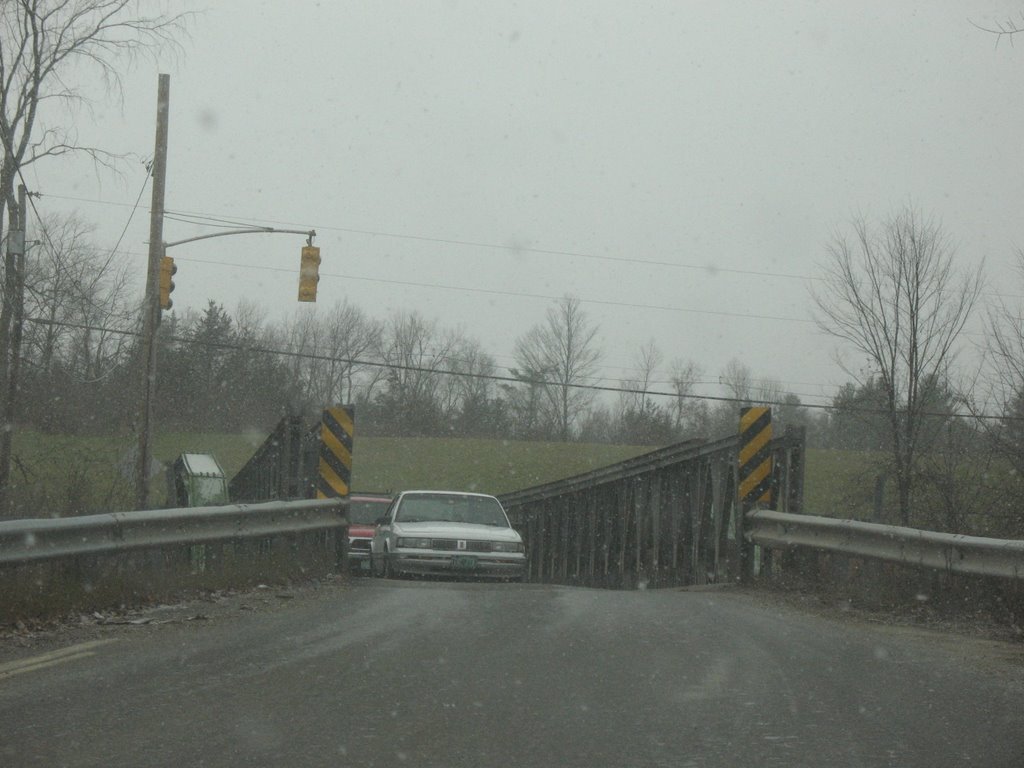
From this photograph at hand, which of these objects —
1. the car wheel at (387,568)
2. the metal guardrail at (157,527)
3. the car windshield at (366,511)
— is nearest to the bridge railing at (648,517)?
the car windshield at (366,511)

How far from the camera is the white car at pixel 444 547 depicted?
15.6 m

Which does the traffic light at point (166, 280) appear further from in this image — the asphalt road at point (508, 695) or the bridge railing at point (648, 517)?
Result: the asphalt road at point (508, 695)

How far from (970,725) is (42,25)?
21228mm

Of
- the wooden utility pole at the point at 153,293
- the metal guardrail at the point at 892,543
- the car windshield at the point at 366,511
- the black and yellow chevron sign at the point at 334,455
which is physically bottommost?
the car windshield at the point at 366,511

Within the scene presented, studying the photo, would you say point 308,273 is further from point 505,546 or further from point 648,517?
point 505,546

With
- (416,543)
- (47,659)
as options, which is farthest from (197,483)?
(47,659)

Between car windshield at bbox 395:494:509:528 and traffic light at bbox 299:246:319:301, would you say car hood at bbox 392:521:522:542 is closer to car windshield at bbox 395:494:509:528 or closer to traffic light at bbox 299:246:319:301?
car windshield at bbox 395:494:509:528

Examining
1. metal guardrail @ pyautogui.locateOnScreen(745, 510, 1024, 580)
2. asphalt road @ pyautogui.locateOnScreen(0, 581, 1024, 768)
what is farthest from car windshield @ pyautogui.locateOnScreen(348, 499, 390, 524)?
asphalt road @ pyautogui.locateOnScreen(0, 581, 1024, 768)

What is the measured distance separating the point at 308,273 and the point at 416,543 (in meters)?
8.10

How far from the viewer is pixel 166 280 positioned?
891 inches

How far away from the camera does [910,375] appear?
1045 inches

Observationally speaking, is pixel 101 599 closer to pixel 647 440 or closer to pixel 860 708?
pixel 860 708

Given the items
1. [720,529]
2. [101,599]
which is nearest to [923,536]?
[720,529]

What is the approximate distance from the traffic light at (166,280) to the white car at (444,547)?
8.23 m
